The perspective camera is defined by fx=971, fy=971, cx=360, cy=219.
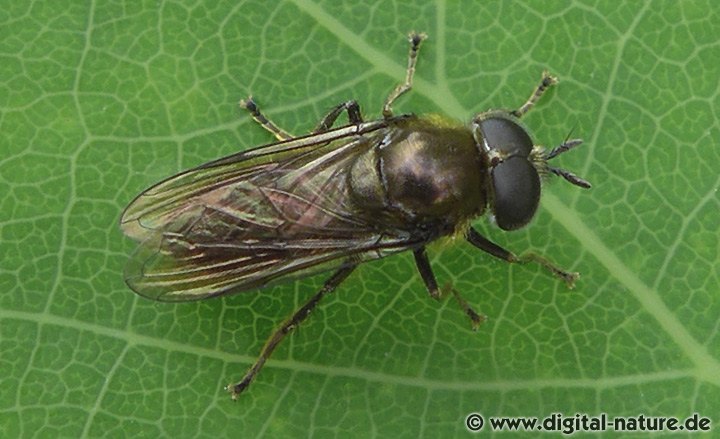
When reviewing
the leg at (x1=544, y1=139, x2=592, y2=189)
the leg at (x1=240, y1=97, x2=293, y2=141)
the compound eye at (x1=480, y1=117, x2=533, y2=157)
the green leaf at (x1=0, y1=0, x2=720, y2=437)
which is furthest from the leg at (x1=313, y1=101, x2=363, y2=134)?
the leg at (x1=544, y1=139, x2=592, y2=189)

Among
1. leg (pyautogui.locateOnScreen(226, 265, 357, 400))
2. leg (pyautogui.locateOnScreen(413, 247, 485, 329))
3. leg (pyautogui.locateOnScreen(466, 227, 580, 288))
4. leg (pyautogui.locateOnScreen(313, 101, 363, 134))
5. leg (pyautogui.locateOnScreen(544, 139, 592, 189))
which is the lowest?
leg (pyautogui.locateOnScreen(226, 265, 357, 400))

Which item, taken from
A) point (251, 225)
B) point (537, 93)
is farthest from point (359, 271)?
point (537, 93)

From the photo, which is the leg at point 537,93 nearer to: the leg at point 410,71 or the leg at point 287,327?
the leg at point 410,71

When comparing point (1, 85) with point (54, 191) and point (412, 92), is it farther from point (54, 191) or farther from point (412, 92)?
point (412, 92)

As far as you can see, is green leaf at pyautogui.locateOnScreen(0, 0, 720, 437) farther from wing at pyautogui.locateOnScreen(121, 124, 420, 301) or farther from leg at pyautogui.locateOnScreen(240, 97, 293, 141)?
wing at pyautogui.locateOnScreen(121, 124, 420, 301)

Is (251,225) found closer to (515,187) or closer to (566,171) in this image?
(515,187)

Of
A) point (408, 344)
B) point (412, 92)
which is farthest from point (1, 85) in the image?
point (408, 344)
